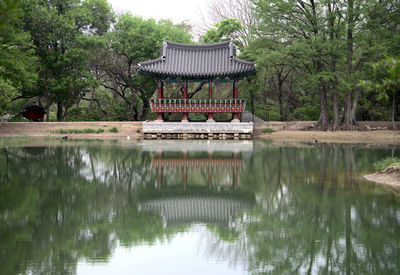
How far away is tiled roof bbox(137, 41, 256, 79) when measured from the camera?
29016 mm

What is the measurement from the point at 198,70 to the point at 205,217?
77.6ft

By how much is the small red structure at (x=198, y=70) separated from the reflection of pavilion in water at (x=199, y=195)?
1537cm

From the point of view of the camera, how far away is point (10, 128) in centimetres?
2858

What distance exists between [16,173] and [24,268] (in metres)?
7.97

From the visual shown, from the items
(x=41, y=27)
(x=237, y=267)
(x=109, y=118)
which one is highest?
(x=41, y=27)

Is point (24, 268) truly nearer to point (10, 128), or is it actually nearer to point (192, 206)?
point (192, 206)

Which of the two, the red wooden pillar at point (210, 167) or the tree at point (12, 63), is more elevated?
the tree at point (12, 63)

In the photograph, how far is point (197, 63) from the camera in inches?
1200

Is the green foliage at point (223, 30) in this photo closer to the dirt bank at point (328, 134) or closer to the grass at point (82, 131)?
the dirt bank at point (328, 134)

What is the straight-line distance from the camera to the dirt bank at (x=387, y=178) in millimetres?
9938

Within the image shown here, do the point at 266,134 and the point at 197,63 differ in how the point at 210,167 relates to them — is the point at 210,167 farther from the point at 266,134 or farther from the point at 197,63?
the point at 197,63

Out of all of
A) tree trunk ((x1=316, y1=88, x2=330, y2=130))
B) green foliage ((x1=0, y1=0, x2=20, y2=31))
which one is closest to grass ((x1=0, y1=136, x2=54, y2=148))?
tree trunk ((x1=316, y1=88, x2=330, y2=130))

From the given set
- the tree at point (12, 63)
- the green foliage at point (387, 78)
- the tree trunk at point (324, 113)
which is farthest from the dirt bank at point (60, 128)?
the green foliage at point (387, 78)

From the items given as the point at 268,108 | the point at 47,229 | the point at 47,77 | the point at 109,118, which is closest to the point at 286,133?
the point at 268,108
